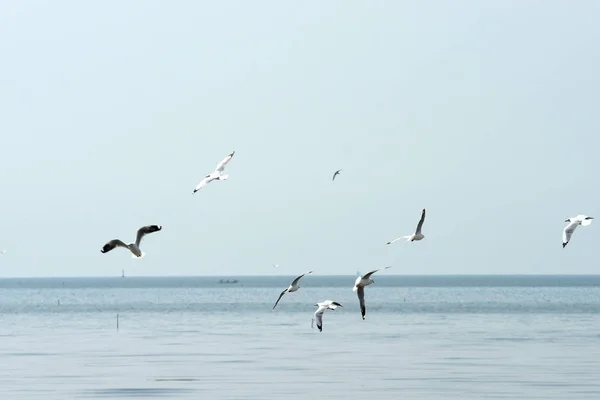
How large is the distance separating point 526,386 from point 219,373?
12520 millimetres

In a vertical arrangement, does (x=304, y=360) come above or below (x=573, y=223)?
below

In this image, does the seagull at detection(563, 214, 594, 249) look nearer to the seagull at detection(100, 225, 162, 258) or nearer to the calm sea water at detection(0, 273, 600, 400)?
the calm sea water at detection(0, 273, 600, 400)

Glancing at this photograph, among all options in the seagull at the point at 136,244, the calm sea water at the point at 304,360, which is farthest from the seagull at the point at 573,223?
the seagull at the point at 136,244

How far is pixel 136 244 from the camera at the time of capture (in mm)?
31594

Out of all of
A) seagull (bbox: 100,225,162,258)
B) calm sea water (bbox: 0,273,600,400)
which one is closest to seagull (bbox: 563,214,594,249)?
calm sea water (bbox: 0,273,600,400)

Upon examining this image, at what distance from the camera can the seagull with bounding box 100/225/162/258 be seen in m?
29.6

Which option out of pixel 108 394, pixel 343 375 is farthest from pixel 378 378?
pixel 108 394

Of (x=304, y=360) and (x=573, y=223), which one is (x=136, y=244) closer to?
(x=573, y=223)

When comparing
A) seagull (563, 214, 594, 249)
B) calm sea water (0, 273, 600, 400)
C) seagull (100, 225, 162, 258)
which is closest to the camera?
seagull (100, 225, 162, 258)

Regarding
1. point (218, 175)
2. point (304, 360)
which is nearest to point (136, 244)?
point (218, 175)

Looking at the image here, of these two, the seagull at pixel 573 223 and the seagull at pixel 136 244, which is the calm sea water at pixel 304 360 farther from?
the seagull at pixel 136 244

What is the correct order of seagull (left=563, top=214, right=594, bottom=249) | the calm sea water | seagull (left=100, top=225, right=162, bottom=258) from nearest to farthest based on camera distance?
seagull (left=100, top=225, right=162, bottom=258) < seagull (left=563, top=214, right=594, bottom=249) < the calm sea water

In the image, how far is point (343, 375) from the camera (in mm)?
47938

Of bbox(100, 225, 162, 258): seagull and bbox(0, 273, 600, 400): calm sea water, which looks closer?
bbox(100, 225, 162, 258): seagull
